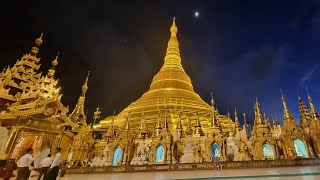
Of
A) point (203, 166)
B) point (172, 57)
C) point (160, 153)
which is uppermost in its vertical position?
point (172, 57)

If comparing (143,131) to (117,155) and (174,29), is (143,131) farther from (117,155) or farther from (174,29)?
(174,29)

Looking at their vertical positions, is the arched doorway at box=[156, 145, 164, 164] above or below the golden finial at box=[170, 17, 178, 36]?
below

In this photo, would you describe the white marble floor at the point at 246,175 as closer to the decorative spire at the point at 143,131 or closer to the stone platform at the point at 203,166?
the stone platform at the point at 203,166

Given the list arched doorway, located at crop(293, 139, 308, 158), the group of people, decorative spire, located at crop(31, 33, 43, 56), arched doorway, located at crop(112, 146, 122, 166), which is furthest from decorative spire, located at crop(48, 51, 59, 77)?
arched doorway, located at crop(293, 139, 308, 158)

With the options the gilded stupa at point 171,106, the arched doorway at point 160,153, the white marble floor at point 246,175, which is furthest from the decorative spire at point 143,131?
the white marble floor at point 246,175

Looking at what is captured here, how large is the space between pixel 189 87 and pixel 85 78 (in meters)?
11.9

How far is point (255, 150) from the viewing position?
13.4 metres

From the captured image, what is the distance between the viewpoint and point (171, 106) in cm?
2155

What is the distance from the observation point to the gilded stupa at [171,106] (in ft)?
64.1

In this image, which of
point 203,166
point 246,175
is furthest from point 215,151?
point 246,175

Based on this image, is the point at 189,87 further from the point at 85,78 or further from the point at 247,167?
the point at 247,167

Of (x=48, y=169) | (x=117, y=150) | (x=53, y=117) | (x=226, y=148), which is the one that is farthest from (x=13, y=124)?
(x=226, y=148)

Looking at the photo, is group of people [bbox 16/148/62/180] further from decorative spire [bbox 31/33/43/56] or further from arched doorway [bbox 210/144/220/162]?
decorative spire [bbox 31/33/43/56]

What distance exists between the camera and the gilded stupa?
19.5 metres
